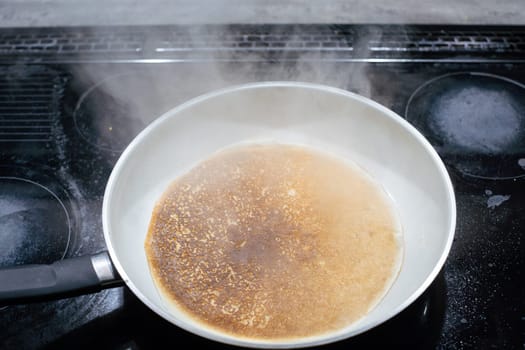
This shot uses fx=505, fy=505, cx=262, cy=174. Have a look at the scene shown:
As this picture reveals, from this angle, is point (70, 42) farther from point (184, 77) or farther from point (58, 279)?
point (58, 279)

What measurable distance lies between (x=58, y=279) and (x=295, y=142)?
64 cm

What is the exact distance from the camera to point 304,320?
871 mm

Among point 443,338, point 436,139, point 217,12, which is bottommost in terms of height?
point 443,338

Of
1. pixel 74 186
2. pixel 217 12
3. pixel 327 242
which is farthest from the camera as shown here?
pixel 217 12

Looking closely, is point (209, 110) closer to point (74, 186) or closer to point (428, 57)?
point (74, 186)

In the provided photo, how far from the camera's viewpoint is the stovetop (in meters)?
0.90

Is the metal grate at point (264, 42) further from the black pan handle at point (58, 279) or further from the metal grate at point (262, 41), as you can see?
the black pan handle at point (58, 279)

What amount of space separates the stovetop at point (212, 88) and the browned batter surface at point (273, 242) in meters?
0.07

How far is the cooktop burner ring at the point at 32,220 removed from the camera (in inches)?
39.8

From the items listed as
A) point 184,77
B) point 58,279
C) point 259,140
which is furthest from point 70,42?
point 58,279

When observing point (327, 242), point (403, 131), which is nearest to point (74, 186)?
point (327, 242)

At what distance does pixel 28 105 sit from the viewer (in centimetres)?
130

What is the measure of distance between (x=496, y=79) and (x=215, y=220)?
2.70ft

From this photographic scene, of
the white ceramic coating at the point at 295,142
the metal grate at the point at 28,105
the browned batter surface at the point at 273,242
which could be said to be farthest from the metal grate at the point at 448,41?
the metal grate at the point at 28,105
